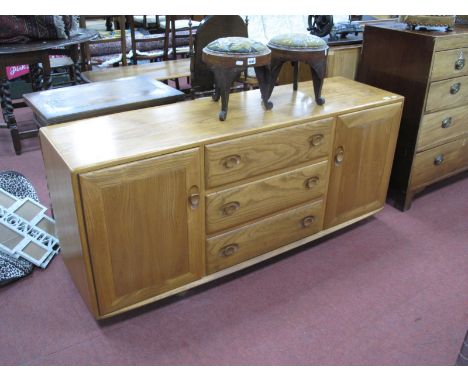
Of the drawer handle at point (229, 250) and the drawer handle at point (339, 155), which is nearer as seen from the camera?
the drawer handle at point (229, 250)

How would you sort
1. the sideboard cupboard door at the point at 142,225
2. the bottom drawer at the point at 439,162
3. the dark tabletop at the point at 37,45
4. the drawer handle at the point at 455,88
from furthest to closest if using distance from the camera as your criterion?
the dark tabletop at the point at 37,45 → the bottom drawer at the point at 439,162 → the drawer handle at the point at 455,88 → the sideboard cupboard door at the point at 142,225

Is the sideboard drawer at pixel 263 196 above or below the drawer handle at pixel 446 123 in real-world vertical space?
below

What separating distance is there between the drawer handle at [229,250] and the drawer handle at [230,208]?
16 cm

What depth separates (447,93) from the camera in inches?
87.2

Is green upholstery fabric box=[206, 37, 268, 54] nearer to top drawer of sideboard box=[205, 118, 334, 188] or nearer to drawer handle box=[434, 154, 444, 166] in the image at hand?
top drawer of sideboard box=[205, 118, 334, 188]

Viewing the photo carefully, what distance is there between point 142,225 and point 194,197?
0.20 meters

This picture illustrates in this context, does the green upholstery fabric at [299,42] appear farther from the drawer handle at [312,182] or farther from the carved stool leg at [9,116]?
the carved stool leg at [9,116]

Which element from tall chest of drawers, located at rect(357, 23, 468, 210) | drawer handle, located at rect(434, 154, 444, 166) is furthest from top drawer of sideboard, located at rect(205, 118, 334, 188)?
drawer handle, located at rect(434, 154, 444, 166)

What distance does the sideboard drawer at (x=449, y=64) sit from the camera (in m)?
2.07

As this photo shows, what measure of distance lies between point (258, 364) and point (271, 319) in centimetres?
22

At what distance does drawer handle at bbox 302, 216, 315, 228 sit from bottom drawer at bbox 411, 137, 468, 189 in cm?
71

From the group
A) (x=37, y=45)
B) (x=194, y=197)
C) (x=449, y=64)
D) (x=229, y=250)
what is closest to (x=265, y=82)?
(x=194, y=197)

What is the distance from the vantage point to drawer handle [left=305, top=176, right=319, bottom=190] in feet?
6.15

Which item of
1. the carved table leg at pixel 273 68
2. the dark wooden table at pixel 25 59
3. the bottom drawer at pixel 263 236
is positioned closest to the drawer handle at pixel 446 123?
the bottom drawer at pixel 263 236
